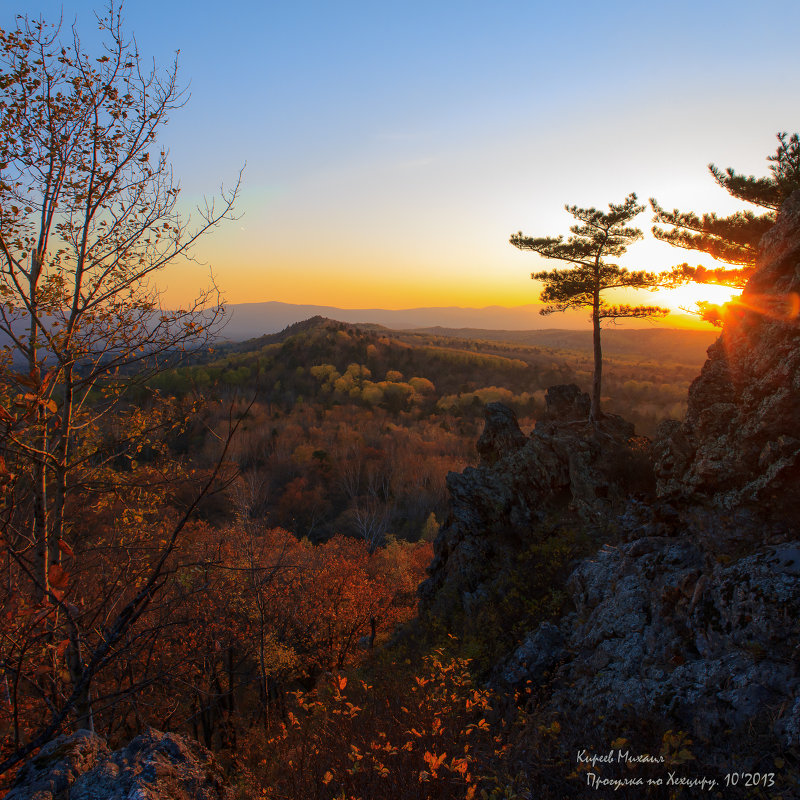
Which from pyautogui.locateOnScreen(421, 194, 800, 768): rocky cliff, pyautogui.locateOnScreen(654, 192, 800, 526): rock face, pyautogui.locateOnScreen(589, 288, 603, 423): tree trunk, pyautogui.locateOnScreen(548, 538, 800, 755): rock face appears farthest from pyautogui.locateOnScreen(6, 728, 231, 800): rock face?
pyautogui.locateOnScreen(589, 288, 603, 423): tree trunk

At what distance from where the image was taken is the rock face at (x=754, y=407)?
23.3 ft

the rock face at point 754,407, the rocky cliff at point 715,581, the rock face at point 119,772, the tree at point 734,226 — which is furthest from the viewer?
the tree at point 734,226

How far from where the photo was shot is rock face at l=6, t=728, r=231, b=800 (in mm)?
3113

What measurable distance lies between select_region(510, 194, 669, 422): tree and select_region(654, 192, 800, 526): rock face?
7.20m

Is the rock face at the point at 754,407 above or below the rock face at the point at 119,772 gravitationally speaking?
above

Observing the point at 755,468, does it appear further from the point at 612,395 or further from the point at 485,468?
the point at 612,395

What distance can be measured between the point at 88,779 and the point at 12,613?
5.43 meters

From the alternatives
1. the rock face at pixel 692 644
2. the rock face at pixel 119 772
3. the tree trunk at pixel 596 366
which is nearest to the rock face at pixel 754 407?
the rock face at pixel 692 644

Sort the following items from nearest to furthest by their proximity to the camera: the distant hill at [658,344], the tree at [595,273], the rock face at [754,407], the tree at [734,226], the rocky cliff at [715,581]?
the rocky cliff at [715,581] < the rock face at [754,407] < the tree at [734,226] < the tree at [595,273] < the distant hill at [658,344]

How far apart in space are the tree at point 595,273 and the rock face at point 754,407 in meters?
7.20

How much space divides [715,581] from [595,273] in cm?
1309

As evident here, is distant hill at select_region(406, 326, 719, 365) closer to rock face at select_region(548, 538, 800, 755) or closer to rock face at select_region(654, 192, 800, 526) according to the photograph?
rock face at select_region(654, 192, 800, 526)

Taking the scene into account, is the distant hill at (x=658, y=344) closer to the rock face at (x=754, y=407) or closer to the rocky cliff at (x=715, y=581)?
the rock face at (x=754, y=407)

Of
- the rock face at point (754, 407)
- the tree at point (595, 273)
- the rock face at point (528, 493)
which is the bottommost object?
the rock face at point (528, 493)
